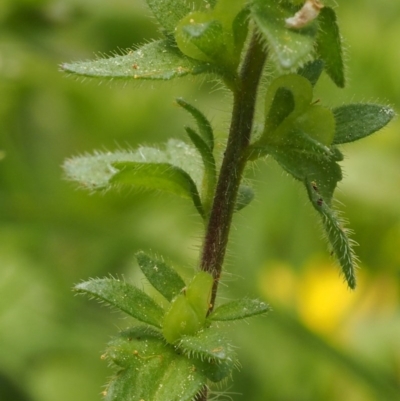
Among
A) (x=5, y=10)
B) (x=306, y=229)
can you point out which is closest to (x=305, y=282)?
(x=306, y=229)

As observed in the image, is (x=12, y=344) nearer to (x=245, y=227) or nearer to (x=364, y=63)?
(x=245, y=227)

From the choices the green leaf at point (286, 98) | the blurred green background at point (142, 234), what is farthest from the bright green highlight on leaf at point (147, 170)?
the blurred green background at point (142, 234)

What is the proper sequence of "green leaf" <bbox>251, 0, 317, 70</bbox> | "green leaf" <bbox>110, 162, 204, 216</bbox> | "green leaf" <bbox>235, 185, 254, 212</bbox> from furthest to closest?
"green leaf" <bbox>235, 185, 254, 212</bbox>
"green leaf" <bbox>110, 162, 204, 216</bbox>
"green leaf" <bbox>251, 0, 317, 70</bbox>

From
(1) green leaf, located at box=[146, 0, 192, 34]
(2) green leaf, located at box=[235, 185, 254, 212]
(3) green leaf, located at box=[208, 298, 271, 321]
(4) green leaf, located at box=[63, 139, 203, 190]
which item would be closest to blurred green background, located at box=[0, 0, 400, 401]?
(4) green leaf, located at box=[63, 139, 203, 190]

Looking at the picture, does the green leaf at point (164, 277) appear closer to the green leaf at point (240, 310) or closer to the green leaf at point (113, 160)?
the green leaf at point (240, 310)

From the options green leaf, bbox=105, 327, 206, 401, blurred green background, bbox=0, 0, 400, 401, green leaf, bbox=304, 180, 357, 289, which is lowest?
blurred green background, bbox=0, 0, 400, 401

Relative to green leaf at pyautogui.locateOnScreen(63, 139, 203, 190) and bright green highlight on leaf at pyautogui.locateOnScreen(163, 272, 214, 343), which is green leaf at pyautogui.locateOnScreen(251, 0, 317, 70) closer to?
bright green highlight on leaf at pyautogui.locateOnScreen(163, 272, 214, 343)

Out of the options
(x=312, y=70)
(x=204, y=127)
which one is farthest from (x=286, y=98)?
(x=204, y=127)

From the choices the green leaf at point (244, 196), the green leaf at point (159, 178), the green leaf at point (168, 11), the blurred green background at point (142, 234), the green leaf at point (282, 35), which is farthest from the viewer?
the blurred green background at point (142, 234)
